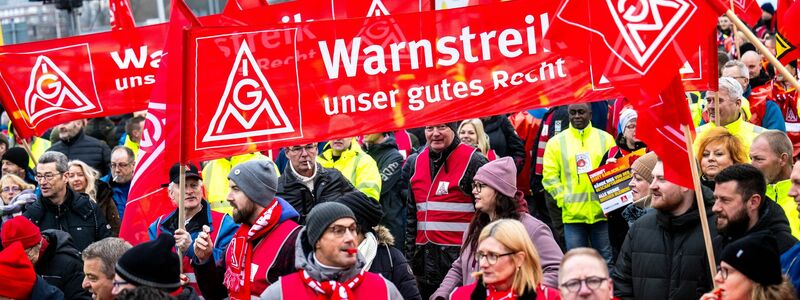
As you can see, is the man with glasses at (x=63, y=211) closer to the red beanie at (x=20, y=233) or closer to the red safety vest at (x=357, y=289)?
the red beanie at (x=20, y=233)

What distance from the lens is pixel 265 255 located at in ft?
25.3

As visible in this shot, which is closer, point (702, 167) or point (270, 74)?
point (270, 74)

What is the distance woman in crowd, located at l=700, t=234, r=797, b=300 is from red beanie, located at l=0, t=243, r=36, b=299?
3860 mm

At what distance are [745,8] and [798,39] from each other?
133 inches

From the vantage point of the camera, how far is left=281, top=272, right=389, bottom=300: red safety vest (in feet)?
21.8

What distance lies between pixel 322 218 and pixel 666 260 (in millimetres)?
1815

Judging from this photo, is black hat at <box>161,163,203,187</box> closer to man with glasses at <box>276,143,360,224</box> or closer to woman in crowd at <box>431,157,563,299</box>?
man with glasses at <box>276,143,360,224</box>

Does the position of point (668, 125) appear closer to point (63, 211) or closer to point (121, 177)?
point (63, 211)

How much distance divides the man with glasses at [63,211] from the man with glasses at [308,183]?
1.51 m

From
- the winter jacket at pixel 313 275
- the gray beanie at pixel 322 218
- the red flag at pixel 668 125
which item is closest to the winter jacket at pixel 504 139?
the red flag at pixel 668 125

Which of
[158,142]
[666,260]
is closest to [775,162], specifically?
[666,260]

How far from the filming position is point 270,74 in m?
7.92

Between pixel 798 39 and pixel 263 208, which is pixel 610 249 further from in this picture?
pixel 263 208

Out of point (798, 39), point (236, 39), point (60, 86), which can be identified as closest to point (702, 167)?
point (798, 39)
